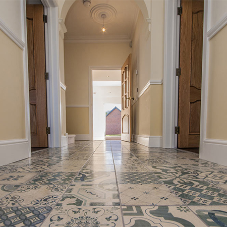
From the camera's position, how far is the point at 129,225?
41cm

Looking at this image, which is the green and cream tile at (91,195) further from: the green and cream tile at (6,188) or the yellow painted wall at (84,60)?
the yellow painted wall at (84,60)

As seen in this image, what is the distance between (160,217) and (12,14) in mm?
1690

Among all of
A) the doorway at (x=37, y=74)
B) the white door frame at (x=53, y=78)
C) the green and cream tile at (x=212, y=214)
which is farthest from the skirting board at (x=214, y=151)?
the doorway at (x=37, y=74)

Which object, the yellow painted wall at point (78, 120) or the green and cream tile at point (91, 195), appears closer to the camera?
the green and cream tile at point (91, 195)

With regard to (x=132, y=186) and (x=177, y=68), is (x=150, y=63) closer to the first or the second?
(x=177, y=68)

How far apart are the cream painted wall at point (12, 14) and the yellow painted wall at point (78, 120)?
2.79 m

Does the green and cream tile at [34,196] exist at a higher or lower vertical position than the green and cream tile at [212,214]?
lower

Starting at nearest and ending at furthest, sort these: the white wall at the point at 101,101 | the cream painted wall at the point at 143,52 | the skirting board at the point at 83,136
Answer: the cream painted wall at the point at 143,52 < the skirting board at the point at 83,136 < the white wall at the point at 101,101

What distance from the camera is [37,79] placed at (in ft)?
7.06

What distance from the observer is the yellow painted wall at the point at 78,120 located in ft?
13.3

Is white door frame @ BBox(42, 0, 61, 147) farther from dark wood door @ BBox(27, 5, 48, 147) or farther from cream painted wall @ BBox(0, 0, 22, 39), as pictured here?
cream painted wall @ BBox(0, 0, 22, 39)

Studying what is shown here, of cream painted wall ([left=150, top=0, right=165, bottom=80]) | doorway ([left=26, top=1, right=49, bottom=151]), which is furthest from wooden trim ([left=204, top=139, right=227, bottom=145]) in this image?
doorway ([left=26, top=1, right=49, bottom=151])

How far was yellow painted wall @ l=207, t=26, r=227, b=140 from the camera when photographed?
1.10m

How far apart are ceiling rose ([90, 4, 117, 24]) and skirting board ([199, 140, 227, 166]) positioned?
10.1 ft
